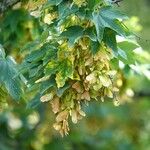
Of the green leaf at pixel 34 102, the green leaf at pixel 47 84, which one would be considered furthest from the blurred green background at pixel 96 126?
the green leaf at pixel 47 84

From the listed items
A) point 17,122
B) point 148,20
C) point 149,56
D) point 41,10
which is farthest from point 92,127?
point 41,10

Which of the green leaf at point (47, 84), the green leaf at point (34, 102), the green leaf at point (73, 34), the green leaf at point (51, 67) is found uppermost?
the green leaf at point (73, 34)

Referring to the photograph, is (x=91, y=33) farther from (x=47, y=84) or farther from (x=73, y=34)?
(x=47, y=84)

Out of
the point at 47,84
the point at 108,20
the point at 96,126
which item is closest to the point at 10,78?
the point at 47,84

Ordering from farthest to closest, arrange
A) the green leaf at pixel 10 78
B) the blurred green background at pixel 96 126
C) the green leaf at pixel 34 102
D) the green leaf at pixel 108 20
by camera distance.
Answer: the blurred green background at pixel 96 126
the green leaf at pixel 34 102
the green leaf at pixel 10 78
the green leaf at pixel 108 20

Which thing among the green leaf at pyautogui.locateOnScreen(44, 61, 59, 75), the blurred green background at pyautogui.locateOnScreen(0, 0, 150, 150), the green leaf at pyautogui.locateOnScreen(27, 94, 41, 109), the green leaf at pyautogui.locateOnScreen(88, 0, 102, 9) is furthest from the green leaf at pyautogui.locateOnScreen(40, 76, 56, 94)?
Answer: the blurred green background at pyautogui.locateOnScreen(0, 0, 150, 150)

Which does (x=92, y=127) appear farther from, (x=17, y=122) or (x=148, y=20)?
(x=148, y=20)

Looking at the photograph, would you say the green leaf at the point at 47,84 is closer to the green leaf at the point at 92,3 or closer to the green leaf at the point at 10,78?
the green leaf at the point at 10,78
